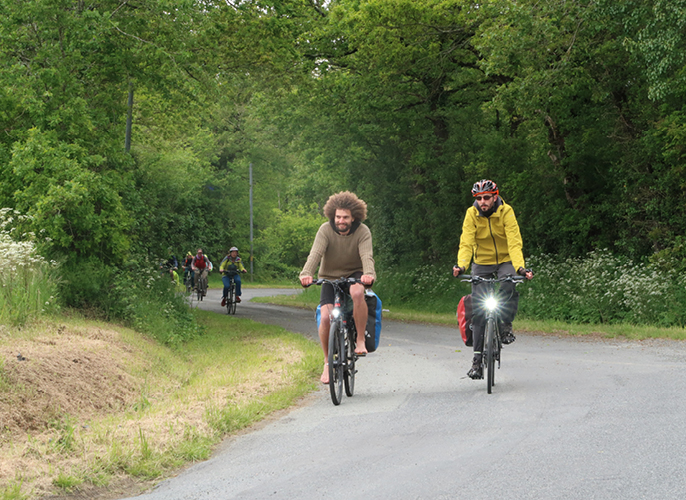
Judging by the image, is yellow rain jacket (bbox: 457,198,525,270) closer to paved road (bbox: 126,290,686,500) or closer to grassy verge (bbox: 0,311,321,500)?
paved road (bbox: 126,290,686,500)

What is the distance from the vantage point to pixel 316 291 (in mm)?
30891

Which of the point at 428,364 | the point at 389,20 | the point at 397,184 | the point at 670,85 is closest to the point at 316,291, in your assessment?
the point at 397,184

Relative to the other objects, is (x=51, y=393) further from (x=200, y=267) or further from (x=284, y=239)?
(x=284, y=239)

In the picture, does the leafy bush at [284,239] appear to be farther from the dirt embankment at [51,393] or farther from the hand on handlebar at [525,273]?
the hand on handlebar at [525,273]

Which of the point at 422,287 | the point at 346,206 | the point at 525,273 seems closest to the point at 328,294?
the point at 346,206

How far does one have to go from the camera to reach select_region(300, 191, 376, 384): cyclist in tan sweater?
26.9 feet

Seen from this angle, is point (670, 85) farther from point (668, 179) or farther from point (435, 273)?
point (435, 273)

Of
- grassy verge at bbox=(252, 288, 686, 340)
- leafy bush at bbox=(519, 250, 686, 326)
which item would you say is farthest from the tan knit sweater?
leafy bush at bbox=(519, 250, 686, 326)

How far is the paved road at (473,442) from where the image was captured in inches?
190

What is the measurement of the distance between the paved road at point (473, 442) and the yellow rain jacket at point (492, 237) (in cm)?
149

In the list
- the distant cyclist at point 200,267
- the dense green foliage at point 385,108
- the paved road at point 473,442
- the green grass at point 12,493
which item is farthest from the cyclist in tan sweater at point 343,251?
the distant cyclist at point 200,267

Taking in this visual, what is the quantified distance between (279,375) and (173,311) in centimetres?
663

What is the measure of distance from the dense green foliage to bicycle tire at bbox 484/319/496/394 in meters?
6.92

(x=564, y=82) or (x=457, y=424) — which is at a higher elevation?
(x=564, y=82)
